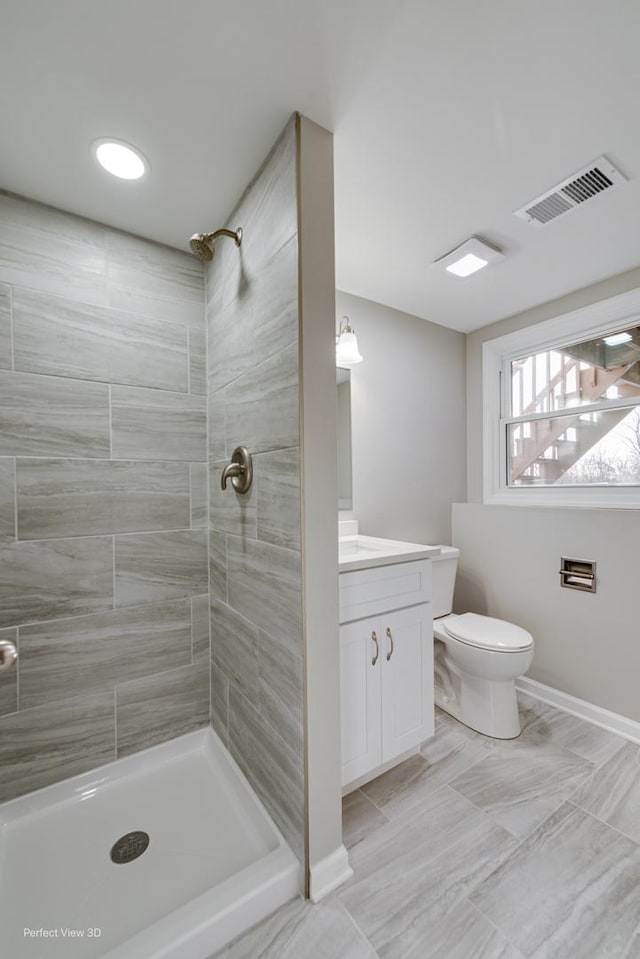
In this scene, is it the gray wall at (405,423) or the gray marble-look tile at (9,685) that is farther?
the gray wall at (405,423)

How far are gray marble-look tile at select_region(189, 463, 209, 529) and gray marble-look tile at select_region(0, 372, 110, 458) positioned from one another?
0.38 meters

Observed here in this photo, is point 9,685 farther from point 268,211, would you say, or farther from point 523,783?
point 523,783

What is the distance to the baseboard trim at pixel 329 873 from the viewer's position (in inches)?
45.1

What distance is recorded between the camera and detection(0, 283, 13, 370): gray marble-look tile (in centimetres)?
139

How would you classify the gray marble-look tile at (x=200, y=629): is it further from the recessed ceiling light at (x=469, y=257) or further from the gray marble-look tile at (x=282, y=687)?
the recessed ceiling light at (x=469, y=257)

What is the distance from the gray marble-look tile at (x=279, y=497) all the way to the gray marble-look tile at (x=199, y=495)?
538 mm

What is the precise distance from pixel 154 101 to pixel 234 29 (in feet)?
1.05

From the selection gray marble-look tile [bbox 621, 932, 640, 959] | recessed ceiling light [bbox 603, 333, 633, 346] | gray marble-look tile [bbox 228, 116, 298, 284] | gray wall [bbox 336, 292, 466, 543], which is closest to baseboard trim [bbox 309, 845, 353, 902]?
gray marble-look tile [bbox 621, 932, 640, 959]

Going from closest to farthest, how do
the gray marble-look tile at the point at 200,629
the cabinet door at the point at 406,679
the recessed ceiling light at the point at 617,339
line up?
the cabinet door at the point at 406,679, the gray marble-look tile at the point at 200,629, the recessed ceiling light at the point at 617,339

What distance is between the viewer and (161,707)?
5.56 ft

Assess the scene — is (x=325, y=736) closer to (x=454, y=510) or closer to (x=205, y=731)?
(x=205, y=731)

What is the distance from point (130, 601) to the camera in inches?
63.9

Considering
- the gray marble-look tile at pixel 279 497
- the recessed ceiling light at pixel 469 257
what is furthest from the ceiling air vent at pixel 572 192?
the gray marble-look tile at pixel 279 497

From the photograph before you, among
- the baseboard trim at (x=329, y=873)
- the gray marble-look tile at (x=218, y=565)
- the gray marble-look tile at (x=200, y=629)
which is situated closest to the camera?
the baseboard trim at (x=329, y=873)
